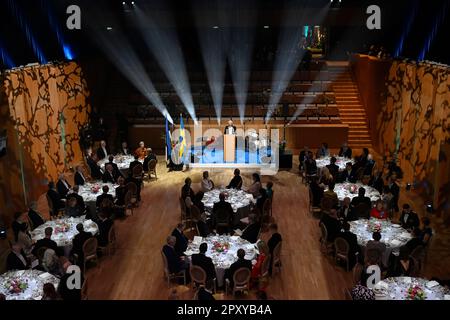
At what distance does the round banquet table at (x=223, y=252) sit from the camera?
8516 millimetres

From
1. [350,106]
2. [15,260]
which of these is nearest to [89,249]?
[15,260]

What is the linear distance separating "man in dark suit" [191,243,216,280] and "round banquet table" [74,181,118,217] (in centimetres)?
411

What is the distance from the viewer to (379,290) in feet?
24.6

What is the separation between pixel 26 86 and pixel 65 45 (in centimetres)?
441

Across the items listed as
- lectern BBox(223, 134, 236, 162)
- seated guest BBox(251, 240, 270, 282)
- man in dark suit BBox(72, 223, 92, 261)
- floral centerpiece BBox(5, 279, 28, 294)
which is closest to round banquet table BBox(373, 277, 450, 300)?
seated guest BBox(251, 240, 270, 282)

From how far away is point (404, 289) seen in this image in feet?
24.6

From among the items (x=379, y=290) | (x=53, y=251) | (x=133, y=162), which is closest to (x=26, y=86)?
(x=133, y=162)

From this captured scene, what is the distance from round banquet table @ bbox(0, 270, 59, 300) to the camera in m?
7.39

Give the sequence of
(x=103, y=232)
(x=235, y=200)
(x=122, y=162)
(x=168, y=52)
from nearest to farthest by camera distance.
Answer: (x=103, y=232) < (x=235, y=200) < (x=122, y=162) < (x=168, y=52)

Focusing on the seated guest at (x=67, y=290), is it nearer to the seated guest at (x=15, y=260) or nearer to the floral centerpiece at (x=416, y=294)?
the seated guest at (x=15, y=260)

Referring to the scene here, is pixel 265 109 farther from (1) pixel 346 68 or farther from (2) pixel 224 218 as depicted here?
(2) pixel 224 218

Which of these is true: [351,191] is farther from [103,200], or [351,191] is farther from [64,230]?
[64,230]

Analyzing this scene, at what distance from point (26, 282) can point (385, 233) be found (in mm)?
6634

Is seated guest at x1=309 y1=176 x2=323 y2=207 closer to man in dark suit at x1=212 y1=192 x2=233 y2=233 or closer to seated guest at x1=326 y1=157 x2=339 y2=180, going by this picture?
seated guest at x1=326 y1=157 x2=339 y2=180
